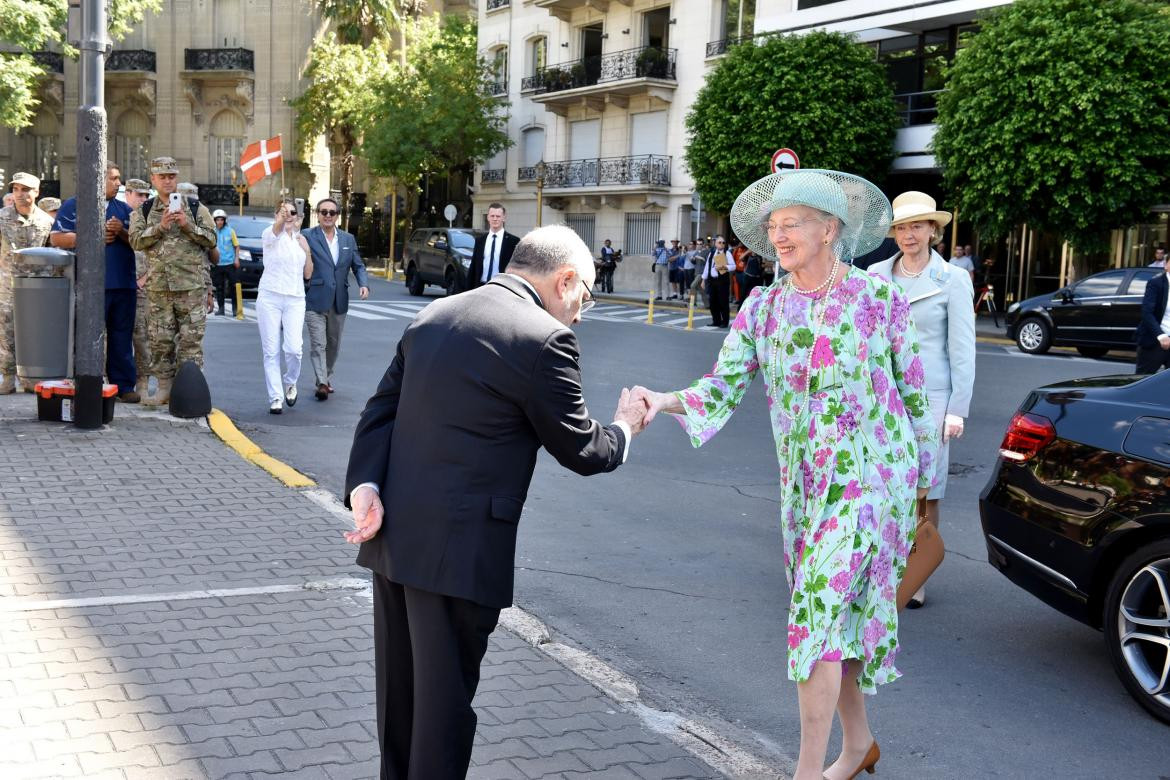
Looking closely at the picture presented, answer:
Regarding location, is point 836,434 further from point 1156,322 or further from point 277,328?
point 1156,322

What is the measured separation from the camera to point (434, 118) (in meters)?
44.6

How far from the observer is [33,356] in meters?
9.17

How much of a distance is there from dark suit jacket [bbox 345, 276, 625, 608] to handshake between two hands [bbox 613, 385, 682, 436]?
59 centimetres

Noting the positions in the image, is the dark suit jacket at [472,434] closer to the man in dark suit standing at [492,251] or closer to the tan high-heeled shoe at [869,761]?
the tan high-heeled shoe at [869,761]

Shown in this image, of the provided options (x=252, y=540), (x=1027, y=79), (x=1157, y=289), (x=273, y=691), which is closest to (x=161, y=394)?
(x=252, y=540)

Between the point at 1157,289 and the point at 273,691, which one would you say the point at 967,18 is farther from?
the point at 273,691

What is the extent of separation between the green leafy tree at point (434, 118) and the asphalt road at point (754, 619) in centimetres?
3537

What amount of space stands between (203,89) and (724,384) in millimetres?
51618

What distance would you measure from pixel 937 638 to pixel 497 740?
2357mm

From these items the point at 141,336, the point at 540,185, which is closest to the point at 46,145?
the point at 540,185

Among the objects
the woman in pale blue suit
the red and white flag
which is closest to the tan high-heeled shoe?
the woman in pale blue suit

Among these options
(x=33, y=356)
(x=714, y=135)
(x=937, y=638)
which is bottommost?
(x=937, y=638)

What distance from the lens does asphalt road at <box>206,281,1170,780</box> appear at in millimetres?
4215

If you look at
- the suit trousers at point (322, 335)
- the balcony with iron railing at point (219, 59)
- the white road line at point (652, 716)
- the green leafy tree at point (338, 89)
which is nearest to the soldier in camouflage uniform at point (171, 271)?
the suit trousers at point (322, 335)
